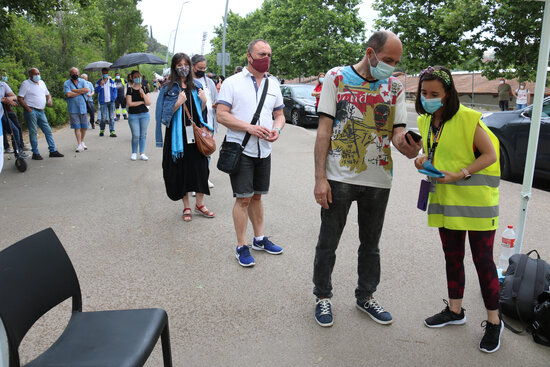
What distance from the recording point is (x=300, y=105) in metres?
17.0

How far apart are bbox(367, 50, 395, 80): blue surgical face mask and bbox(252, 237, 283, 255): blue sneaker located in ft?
7.38

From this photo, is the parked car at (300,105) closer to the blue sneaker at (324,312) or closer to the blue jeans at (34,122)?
the blue jeans at (34,122)

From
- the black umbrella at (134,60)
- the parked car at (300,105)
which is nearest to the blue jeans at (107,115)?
the black umbrella at (134,60)

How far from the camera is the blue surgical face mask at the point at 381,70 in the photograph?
2.81 metres

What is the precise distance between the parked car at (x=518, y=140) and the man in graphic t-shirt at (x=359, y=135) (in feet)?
17.5

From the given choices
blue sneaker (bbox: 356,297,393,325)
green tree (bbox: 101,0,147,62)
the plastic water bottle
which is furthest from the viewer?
green tree (bbox: 101,0,147,62)

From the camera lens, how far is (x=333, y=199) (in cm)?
310

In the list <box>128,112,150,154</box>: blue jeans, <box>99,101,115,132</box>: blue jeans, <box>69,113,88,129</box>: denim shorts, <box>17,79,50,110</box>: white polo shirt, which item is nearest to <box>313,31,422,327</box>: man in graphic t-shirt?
<box>128,112,150,154</box>: blue jeans

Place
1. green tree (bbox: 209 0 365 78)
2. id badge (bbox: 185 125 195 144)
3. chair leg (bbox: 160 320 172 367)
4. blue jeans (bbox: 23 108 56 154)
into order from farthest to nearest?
green tree (bbox: 209 0 365 78) < blue jeans (bbox: 23 108 56 154) < id badge (bbox: 185 125 195 144) < chair leg (bbox: 160 320 172 367)

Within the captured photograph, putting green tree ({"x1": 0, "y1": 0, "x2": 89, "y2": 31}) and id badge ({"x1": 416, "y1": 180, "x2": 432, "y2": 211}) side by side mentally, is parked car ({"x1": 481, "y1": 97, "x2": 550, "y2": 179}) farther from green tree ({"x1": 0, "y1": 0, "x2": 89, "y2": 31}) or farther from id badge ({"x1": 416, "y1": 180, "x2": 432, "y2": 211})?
green tree ({"x1": 0, "y1": 0, "x2": 89, "y2": 31})

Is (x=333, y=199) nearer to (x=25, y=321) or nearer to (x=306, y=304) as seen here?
(x=306, y=304)

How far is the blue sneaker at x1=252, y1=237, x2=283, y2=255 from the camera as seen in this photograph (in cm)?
457

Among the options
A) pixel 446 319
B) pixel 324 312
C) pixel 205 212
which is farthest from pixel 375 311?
pixel 205 212

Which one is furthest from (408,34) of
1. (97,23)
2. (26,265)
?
(26,265)
